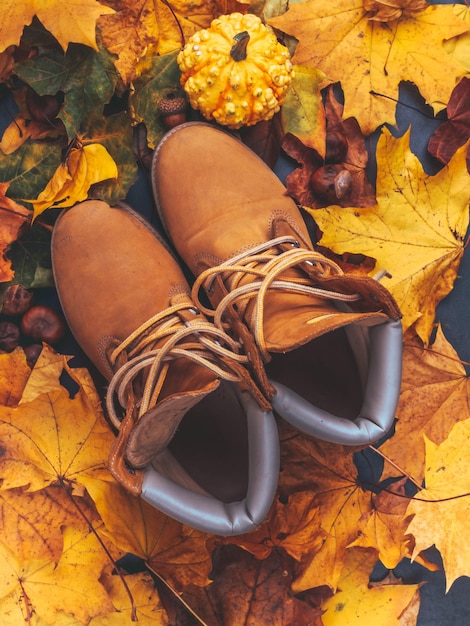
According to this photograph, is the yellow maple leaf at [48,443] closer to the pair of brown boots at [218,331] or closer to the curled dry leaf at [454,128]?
the pair of brown boots at [218,331]

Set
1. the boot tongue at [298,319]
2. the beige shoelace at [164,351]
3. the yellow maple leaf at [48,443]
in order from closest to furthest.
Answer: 1. the boot tongue at [298,319]
2. the beige shoelace at [164,351]
3. the yellow maple leaf at [48,443]

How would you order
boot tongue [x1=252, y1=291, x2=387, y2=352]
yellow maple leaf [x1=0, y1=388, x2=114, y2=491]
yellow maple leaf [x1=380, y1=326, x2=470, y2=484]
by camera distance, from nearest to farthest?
1. boot tongue [x1=252, y1=291, x2=387, y2=352]
2. yellow maple leaf [x1=0, y1=388, x2=114, y2=491]
3. yellow maple leaf [x1=380, y1=326, x2=470, y2=484]

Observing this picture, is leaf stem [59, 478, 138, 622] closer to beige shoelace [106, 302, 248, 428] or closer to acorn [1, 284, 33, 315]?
beige shoelace [106, 302, 248, 428]

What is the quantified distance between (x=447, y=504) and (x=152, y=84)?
823 mm

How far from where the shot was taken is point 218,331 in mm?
911

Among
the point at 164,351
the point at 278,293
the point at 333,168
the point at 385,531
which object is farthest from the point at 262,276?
the point at 385,531

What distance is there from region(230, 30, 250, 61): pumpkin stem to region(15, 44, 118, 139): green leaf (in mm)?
203

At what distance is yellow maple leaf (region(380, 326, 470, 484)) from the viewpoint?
42.9 inches

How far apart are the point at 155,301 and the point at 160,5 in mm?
477

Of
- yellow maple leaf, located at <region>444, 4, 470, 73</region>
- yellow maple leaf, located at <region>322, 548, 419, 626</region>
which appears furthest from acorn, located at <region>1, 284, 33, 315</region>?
yellow maple leaf, located at <region>444, 4, 470, 73</region>

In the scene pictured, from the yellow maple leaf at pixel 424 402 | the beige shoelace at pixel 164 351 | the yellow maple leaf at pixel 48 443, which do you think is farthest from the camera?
the yellow maple leaf at pixel 424 402

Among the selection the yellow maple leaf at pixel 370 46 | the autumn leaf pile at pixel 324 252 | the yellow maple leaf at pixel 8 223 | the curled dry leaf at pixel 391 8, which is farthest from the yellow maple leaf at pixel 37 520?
the curled dry leaf at pixel 391 8

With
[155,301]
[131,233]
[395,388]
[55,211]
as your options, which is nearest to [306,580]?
[395,388]

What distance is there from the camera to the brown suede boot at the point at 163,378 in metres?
0.82
